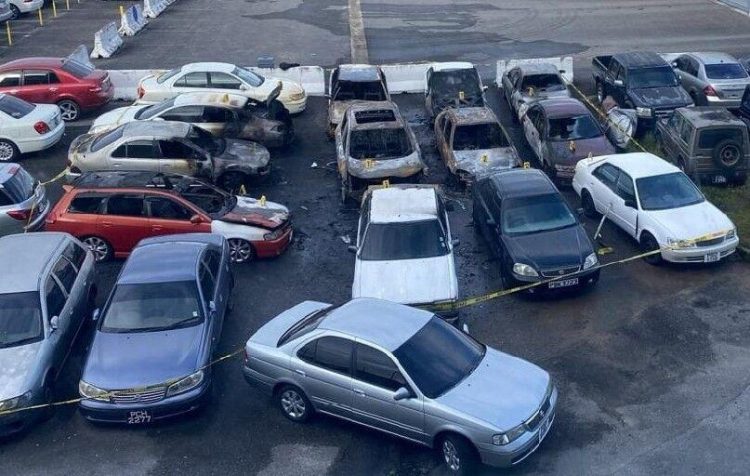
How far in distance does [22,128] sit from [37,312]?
946 cm

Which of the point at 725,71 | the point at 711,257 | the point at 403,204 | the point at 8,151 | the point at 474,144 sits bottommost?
the point at 8,151

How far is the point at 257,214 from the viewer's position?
16375mm

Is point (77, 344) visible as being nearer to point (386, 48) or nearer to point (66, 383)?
point (66, 383)

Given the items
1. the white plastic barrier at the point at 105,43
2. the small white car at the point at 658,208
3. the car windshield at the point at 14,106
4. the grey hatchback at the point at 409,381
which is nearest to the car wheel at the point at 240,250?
the grey hatchback at the point at 409,381

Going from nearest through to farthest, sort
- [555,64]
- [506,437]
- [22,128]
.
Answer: [506,437] → [22,128] → [555,64]

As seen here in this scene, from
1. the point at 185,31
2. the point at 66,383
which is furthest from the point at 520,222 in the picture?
the point at 185,31

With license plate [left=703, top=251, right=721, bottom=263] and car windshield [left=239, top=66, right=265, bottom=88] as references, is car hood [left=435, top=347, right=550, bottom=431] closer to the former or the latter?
license plate [left=703, top=251, right=721, bottom=263]

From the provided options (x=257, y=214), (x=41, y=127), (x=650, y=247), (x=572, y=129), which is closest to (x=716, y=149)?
(x=572, y=129)

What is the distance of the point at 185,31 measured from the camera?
3303 cm

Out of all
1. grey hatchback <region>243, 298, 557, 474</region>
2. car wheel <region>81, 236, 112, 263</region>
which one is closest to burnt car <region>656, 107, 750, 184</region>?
grey hatchback <region>243, 298, 557, 474</region>

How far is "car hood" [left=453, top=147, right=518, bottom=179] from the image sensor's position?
Result: 18859 millimetres

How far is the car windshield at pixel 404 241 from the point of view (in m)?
14.3

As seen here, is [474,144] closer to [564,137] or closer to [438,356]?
[564,137]

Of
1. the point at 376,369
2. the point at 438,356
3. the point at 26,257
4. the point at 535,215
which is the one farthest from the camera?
the point at 535,215
